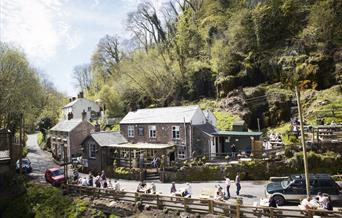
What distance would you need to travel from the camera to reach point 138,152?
1553 inches

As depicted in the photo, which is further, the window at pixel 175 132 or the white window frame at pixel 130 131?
the white window frame at pixel 130 131

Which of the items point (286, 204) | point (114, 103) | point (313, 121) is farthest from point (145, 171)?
point (114, 103)

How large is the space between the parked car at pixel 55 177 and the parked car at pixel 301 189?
20455 mm

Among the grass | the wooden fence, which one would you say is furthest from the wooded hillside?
the wooden fence

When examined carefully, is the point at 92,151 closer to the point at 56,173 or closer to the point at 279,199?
the point at 56,173

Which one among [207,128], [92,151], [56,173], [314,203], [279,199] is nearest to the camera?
[314,203]

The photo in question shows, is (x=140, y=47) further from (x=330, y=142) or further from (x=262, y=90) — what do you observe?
(x=330, y=142)

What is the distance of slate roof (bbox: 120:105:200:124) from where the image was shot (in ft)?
125

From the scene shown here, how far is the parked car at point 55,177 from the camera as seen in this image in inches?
1291

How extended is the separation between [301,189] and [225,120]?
24118mm

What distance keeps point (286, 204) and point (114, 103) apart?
49819 mm

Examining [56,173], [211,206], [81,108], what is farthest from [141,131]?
[81,108]

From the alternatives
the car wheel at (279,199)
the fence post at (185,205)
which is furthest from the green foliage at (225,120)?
the fence post at (185,205)

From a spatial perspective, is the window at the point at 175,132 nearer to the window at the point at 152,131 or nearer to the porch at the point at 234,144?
the window at the point at 152,131
